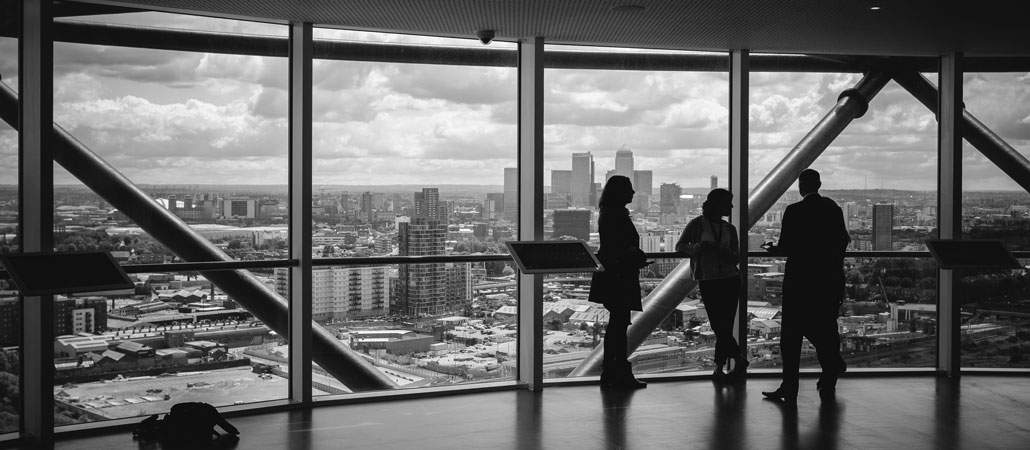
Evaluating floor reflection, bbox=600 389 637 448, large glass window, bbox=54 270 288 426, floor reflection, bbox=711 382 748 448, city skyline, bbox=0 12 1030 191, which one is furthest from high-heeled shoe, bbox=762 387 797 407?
large glass window, bbox=54 270 288 426

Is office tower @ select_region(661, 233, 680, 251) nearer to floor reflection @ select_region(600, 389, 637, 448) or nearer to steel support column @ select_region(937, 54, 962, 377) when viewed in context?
floor reflection @ select_region(600, 389, 637, 448)

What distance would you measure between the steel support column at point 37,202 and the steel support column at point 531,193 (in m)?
3.67

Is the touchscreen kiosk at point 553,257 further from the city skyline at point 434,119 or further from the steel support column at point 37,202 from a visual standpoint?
the steel support column at point 37,202

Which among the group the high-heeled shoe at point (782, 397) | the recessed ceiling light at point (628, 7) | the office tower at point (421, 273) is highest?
the recessed ceiling light at point (628, 7)

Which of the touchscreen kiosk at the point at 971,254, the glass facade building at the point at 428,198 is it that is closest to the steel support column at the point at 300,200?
the glass facade building at the point at 428,198

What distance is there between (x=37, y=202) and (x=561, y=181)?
416 centimetres

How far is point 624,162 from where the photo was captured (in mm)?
8273

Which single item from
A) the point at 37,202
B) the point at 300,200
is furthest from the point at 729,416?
the point at 37,202

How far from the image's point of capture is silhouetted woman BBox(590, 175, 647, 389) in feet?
24.3

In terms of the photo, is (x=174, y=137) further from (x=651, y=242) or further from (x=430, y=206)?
(x=651, y=242)

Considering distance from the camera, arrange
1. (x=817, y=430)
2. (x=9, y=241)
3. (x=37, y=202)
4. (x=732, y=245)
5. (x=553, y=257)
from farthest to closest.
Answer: (x=732, y=245), (x=553, y=257), (x=817, y=430), (x=9, y=241), (x=37, y=202)

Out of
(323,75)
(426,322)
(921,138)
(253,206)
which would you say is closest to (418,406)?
(426,322)

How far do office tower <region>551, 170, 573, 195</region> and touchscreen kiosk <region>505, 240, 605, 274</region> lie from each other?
1.91 ft

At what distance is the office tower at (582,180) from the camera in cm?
800
